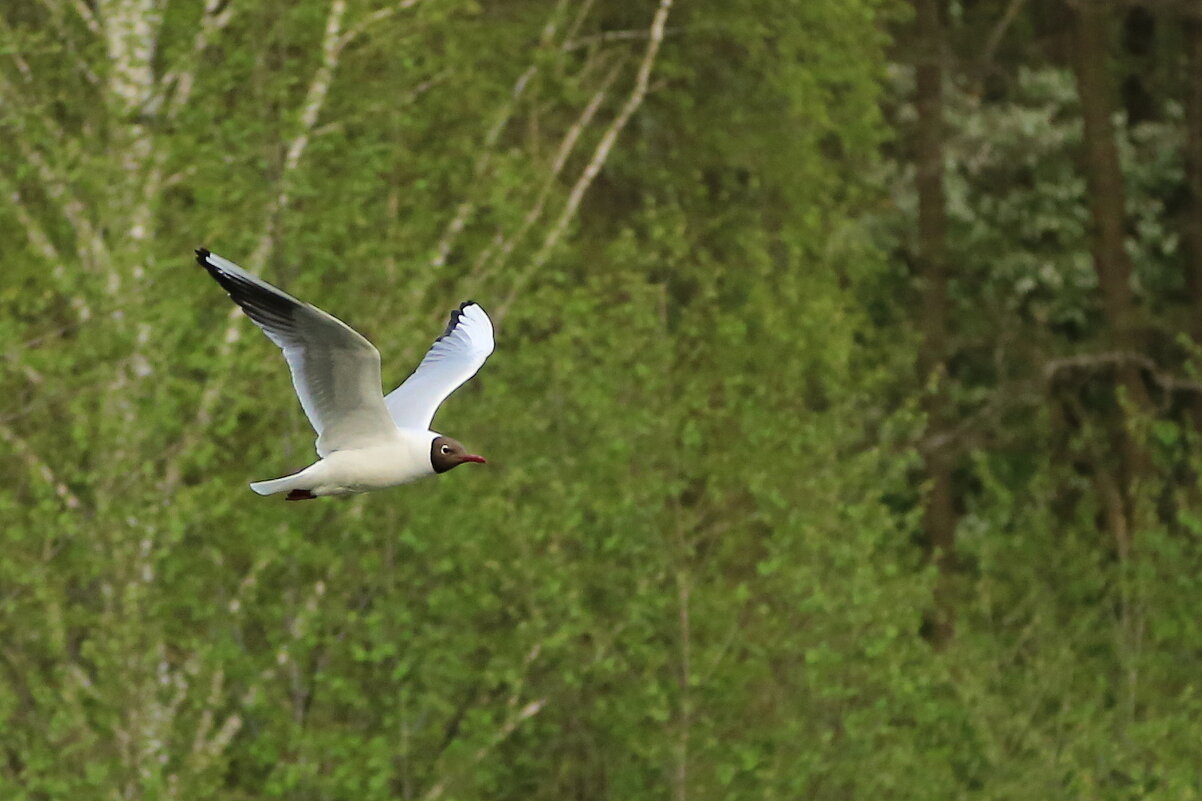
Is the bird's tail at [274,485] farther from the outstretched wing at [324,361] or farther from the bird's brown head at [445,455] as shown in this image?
the bird's brown head at [445,455]

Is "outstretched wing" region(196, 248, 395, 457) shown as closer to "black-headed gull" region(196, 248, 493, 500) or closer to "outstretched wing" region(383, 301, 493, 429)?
"black-headed gull" region(196, 248, 493, 500)

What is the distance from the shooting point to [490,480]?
16156mm

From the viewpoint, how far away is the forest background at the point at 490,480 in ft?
47.8

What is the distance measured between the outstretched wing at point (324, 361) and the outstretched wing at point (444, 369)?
55 cm

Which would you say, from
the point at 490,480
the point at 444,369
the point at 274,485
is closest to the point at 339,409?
the point at 274,485

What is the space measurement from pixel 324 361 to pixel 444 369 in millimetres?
1450

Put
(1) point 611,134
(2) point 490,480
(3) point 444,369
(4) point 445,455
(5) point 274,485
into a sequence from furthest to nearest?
(1) point 611,134
(2) point 490,480
(3) point 444,369
(4) point 445,455
(5) point 274,485

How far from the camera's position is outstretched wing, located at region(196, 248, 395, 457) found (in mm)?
9617

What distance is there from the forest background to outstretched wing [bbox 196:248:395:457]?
3.88m

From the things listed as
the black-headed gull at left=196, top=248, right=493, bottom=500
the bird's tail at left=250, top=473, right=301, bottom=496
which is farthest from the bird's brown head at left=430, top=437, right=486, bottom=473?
the bird's tail at left=250, top=473, right=301, bottom=496

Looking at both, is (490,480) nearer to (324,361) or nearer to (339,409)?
(339,409)

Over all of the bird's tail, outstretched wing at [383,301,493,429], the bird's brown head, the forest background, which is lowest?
the forest background

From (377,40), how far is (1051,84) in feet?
31.4

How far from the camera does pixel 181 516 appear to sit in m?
14.3
